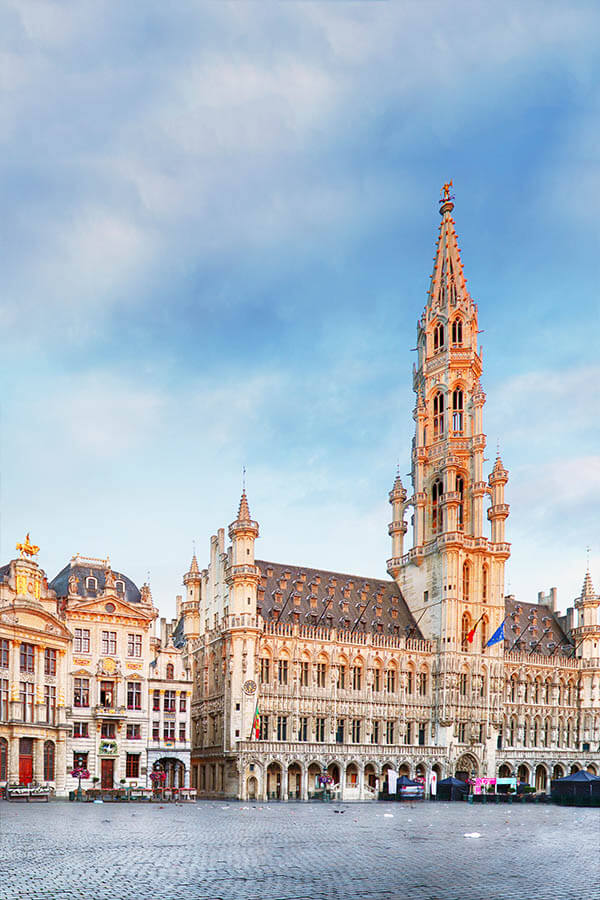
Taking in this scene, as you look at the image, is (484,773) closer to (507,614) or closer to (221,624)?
(507,614)

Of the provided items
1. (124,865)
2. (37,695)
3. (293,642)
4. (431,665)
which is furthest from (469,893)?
(431,665)

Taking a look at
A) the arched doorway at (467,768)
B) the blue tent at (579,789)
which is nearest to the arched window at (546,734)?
the arched doorway at (467,768)

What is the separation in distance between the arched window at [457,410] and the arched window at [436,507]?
7.63 metres

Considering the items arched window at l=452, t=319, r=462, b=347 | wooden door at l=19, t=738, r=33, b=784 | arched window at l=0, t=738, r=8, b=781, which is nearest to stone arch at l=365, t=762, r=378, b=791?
wooden door at l=19, t=738, r=33, b=784

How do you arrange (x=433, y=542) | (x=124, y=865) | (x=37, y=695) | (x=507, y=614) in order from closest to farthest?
(x=124, y=865) < (x=37, y=695) < (x=433, y=542) < (x=507, y=614)

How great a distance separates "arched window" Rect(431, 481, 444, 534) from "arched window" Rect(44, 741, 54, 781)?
55775mm

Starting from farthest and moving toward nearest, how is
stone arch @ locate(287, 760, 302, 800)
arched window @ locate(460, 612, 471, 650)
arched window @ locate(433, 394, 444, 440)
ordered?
arched window @ locate(433, 394, 444, 440) < arched window @ locate(460, 612, 471, 650) < stone arch @ locate(287, 760, 302, 800)

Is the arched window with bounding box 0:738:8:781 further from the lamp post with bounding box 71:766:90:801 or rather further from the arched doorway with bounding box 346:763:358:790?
the arched doorway with bounding box 346:763:358:790

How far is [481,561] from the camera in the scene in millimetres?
120500

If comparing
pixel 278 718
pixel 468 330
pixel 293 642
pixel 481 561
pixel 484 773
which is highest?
pixel 468 330

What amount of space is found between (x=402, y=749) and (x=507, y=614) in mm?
30130

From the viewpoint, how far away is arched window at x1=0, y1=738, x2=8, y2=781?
263 feet

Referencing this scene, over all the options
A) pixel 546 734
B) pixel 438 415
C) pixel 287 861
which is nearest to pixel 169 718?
pixel 546 734

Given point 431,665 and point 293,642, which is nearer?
point 293,642
